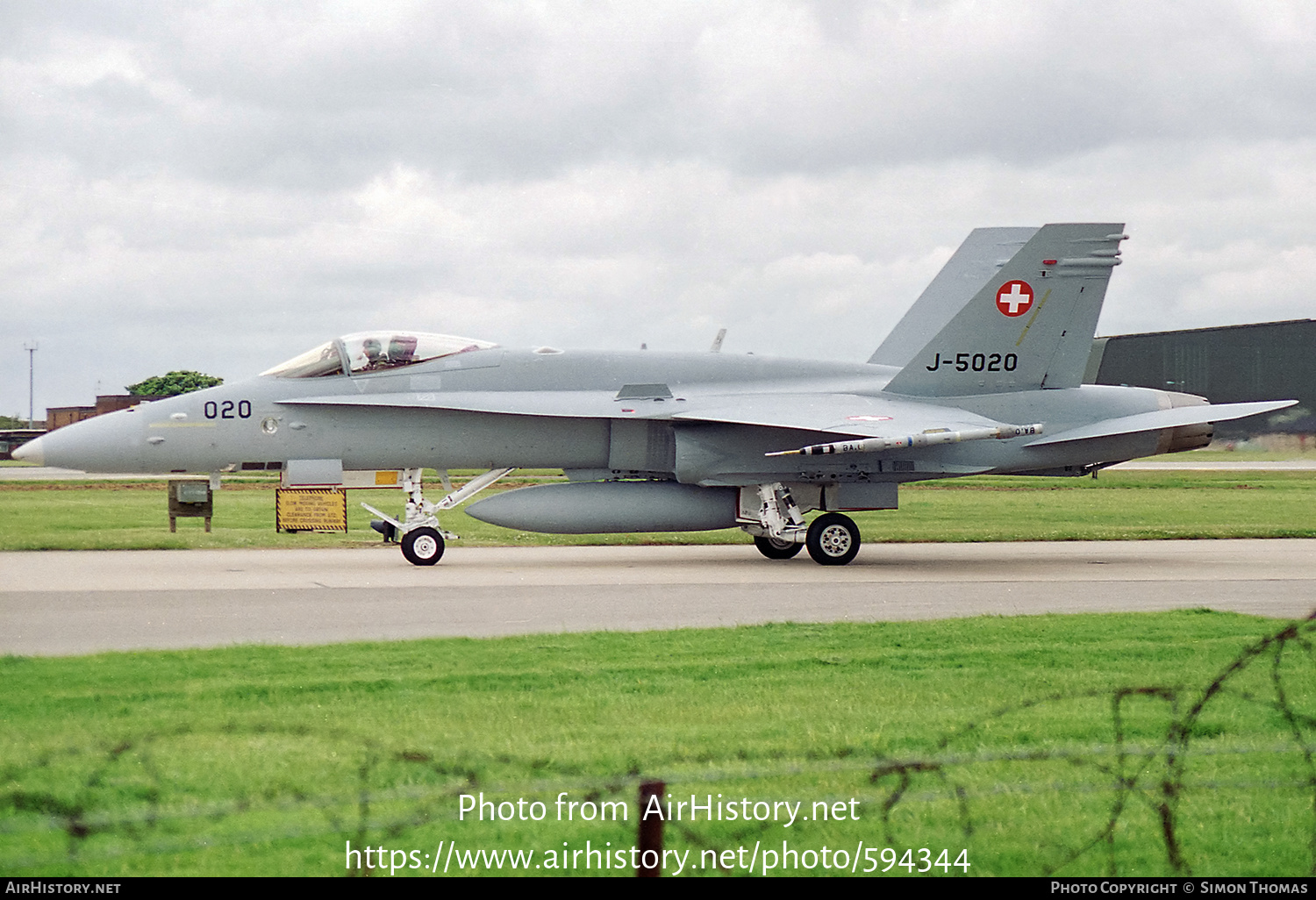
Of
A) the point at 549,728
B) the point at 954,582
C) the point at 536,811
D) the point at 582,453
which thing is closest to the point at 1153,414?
the point at 954,582

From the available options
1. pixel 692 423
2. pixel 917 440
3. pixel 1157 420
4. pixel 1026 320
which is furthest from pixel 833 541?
pixel 1157 420

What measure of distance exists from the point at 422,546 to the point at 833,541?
222 inches

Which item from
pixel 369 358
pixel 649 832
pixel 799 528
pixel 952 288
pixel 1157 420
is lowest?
pixel 649 832

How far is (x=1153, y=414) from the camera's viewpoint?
18.6 m

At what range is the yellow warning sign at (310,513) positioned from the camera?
72.1 feet

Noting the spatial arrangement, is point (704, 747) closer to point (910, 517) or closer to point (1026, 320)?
point (1026, 320)

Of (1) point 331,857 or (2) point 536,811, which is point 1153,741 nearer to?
(2) point 536,811

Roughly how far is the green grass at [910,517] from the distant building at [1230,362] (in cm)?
366

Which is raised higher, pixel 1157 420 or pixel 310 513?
pixel 1157 420

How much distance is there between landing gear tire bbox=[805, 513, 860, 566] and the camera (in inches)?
705

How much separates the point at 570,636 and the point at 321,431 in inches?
324

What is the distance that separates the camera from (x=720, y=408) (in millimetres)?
17656

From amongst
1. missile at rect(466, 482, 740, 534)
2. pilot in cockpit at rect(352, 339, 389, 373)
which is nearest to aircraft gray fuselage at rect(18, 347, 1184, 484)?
pilot in cockpit at rect(352, 339, 389, 373)

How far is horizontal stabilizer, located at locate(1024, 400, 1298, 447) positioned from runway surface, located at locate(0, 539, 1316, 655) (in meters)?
1.77
